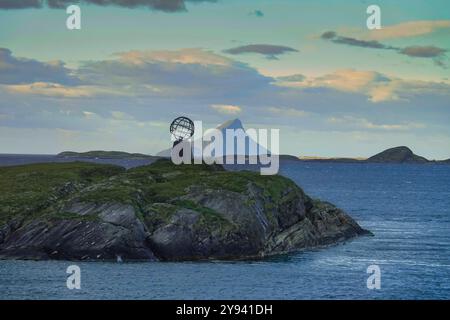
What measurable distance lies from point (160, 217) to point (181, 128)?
29764 mm

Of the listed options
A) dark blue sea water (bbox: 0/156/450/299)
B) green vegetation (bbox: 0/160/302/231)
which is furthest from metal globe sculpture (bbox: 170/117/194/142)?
dark blue sea water (bbox: 0/156/450/299)

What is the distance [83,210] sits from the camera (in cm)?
9938

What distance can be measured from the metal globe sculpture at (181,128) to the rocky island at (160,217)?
19.6 ft

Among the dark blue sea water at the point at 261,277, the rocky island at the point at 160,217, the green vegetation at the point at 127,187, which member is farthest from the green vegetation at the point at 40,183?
the dark blue sea water at the point at 261,277

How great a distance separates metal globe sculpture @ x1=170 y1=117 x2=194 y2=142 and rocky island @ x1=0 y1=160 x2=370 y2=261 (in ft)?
19.6

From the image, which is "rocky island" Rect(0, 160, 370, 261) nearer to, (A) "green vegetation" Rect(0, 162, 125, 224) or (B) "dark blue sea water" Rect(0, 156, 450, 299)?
(A) "green vegetation" Rect(0, 162, 125, 224)

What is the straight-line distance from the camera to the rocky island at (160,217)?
94.6 m

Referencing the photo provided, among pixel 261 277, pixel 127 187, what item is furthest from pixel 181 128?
pixel 261 277

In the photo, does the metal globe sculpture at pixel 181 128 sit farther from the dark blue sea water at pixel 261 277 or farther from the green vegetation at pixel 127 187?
the dark blue sea water at pixel 261 277

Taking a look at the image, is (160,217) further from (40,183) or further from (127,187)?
(40,183)
